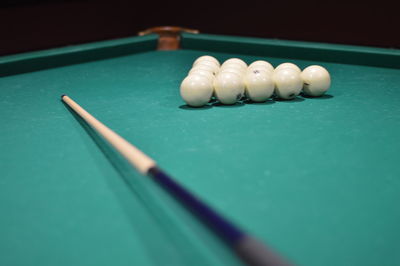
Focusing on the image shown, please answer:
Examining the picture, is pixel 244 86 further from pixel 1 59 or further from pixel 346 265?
pixel 1 59

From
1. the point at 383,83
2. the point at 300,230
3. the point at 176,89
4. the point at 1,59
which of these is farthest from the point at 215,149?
the point at 1,59

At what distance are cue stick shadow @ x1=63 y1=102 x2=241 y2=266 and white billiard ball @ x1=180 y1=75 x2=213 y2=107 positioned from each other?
2.64 ft

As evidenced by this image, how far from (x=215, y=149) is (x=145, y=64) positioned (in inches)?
76.5

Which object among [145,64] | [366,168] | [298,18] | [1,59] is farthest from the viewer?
[298,18]

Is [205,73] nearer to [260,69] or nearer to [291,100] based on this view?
[260,69]

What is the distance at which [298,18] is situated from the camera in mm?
5848

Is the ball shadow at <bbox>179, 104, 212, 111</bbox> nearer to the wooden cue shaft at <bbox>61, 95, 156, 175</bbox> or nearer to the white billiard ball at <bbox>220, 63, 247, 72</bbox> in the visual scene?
the white billiard ball at <bbox>220, 63, 247, 72</bbox>

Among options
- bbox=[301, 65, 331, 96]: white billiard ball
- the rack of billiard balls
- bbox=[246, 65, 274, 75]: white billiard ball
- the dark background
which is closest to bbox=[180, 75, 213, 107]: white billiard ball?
the rack of billiard balls

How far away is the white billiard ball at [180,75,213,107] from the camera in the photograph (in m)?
2.40

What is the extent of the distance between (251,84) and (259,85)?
0.13 ft

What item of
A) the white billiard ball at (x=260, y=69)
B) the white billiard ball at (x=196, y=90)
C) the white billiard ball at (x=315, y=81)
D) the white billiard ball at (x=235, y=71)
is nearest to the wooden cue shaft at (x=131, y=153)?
the white billiard ball at (x=196, y=90)

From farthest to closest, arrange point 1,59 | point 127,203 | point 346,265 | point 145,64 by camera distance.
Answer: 1. point 145,64
2. point 1,59
3. point 127,203
4. point 346,265

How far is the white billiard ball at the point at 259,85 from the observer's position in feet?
8.06

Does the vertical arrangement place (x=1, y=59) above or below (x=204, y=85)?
below
